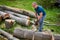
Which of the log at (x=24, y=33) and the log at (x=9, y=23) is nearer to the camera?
the log at (x=24, y=33)

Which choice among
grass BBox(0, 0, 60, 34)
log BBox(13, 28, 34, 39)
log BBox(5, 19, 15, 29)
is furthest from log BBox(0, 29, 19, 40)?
grass BBox(0, 0, 60, 34)

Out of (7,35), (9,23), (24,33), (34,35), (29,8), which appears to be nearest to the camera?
(34,35)

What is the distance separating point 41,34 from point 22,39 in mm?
986

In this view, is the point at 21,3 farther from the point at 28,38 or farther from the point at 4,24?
the point at 28,38

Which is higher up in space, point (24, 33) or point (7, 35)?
point (7, 35)

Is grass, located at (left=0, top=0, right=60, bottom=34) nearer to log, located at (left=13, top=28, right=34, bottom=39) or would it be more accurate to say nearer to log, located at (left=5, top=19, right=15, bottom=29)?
log, located at (left=5, top=19, right=15, bottom=29)

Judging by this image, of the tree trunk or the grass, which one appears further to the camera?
the grass

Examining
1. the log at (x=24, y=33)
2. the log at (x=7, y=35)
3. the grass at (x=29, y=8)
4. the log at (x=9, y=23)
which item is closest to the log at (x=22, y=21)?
the grass at (x=29, y=8)

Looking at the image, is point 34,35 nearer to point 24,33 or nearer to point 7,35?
point 24,33

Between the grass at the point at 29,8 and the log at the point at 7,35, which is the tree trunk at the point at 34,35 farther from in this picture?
the grass at the point at 29,8

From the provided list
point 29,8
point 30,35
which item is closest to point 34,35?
point 30,35

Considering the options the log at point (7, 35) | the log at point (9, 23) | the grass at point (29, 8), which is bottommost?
the log at point (7, 35)

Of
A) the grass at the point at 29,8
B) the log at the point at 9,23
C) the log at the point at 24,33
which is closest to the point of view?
the log at the point at 24,33

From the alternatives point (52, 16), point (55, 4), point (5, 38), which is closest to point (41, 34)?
point (5, 38)
